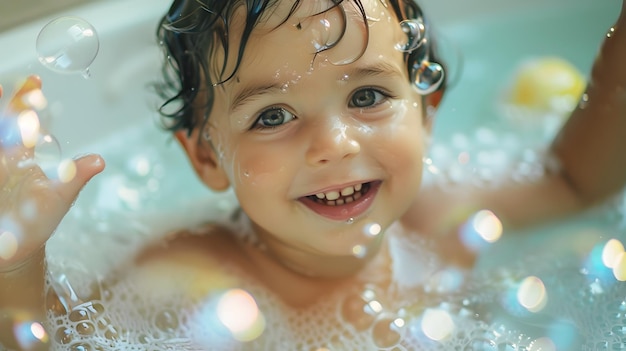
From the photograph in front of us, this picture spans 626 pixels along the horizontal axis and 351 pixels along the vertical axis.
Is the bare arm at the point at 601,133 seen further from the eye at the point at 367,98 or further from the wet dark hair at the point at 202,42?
the eye at the point at 367,98

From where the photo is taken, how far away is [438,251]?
133 centimetres

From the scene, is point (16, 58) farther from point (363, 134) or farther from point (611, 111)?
point (611, 111)

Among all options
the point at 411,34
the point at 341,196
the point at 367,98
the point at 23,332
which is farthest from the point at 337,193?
the point at 23,332

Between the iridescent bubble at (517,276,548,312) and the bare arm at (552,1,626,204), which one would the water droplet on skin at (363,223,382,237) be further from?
the bare arm at (552,1,626,204)

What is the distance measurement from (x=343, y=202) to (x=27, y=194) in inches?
16.1

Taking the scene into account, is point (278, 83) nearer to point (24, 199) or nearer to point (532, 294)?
point (24, 199)

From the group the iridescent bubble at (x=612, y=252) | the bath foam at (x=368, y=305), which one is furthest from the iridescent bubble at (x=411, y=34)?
the iridescent bubble at (x=612, y=252)

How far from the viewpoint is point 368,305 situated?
1.21 m

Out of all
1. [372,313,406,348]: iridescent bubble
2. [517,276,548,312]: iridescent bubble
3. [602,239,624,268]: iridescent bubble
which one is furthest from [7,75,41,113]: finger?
[602,239,624,268]: iridescent bubble

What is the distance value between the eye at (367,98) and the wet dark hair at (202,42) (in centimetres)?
8

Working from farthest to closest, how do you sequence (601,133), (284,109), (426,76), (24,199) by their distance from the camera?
1. (601,133)
2. (426,76)
3. (284,109)
4. (24,199)

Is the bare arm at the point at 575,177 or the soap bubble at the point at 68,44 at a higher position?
the soap bubble at the point at 68,44

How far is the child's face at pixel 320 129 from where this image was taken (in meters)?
0.95

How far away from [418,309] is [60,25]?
2.25 ft
